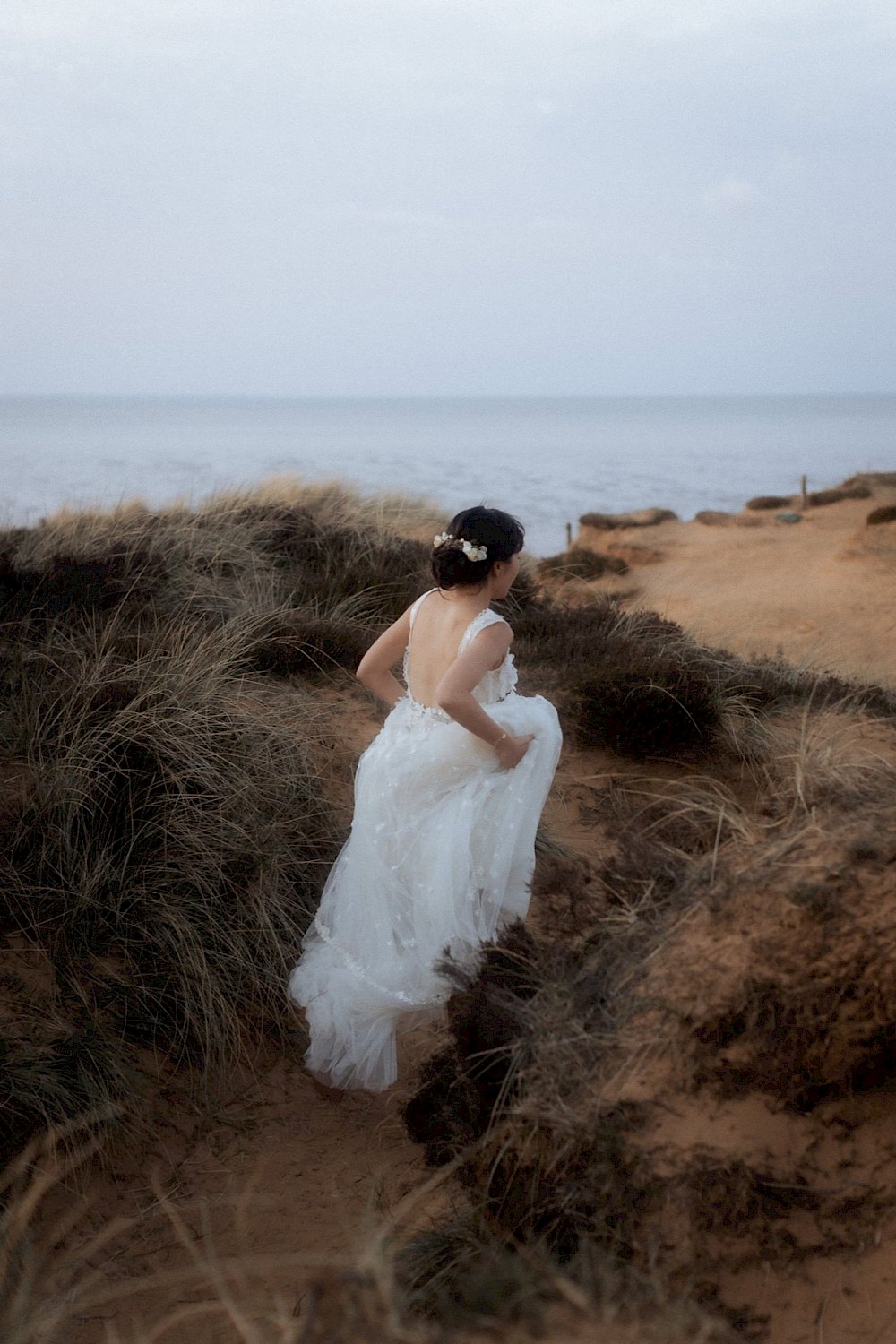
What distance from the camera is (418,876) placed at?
3.88m

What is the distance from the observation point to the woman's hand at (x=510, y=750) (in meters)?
3.79

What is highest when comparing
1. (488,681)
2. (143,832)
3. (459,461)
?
(459,461)

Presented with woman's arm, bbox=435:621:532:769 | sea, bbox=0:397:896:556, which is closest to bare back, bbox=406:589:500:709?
woman's arm, bbox=435:621:532:769

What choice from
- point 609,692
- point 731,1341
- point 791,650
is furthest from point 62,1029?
point 791,650

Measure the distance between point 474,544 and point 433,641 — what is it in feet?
1.37

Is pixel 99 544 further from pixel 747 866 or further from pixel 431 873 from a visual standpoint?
pixel 747 866

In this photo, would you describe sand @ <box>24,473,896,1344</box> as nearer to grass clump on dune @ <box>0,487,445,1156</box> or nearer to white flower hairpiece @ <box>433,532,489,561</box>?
grass clump on dune @ <box>0,487,445,1156</box>

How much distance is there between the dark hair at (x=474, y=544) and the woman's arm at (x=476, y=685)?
22cm

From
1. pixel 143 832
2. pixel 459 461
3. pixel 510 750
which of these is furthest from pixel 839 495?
pixel 459 461

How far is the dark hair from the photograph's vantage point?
3793mm

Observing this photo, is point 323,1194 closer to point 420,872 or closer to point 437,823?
point 420,872

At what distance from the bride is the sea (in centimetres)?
638

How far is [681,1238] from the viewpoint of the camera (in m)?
2.27

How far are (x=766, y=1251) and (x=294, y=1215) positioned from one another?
1682 millimetres
